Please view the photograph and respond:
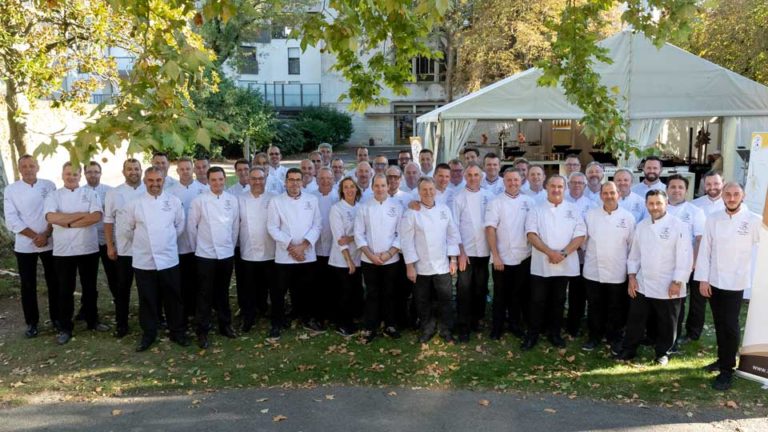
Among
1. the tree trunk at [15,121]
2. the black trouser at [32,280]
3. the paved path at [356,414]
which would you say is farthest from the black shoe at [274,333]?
the tree trunk at [15,121]

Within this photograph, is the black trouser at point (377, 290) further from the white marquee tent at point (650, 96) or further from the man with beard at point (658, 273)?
the white marquee tent at point (650, 96)

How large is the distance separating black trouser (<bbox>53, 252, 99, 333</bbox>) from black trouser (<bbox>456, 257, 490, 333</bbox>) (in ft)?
13.9

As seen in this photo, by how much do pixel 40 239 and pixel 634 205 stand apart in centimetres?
682

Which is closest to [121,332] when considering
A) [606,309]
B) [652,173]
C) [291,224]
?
[291,224]

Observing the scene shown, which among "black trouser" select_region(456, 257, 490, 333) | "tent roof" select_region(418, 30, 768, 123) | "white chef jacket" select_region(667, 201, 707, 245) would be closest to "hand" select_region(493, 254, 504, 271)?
"black trouser" select_region(456, 257, 490, 333)

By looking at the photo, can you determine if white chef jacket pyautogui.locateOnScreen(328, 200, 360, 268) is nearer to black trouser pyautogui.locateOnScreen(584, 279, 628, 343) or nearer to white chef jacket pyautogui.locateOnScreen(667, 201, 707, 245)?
black trouser pyautogui.locateOnScreen(584, 279, 628, 343)

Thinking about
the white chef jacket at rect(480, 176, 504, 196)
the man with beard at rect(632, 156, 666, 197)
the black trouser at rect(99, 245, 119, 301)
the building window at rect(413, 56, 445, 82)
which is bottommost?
the black trouser at rect(99, 245, 119, 301)

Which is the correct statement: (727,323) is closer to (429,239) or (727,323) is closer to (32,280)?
(429,239)

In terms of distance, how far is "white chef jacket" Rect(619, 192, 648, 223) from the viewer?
23.3 ft

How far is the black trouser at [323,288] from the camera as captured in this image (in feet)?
25.0

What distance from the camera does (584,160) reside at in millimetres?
24531

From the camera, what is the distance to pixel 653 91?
1596 centimetres

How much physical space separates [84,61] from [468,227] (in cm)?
825

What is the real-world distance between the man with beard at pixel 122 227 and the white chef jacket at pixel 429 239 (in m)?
3.00
